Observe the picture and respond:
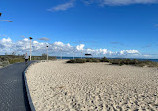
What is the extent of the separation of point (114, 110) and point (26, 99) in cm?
370

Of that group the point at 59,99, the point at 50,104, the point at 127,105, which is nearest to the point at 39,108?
the point at 50,104

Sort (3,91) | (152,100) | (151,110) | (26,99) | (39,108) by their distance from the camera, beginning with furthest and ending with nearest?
(3,91)
(152,100)
(26,99)
(39,108)
(151,110)

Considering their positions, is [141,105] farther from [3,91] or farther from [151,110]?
[3,91]

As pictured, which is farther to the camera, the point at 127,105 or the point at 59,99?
the point at 59,99

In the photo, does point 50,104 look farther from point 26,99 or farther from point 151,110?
point 151,110

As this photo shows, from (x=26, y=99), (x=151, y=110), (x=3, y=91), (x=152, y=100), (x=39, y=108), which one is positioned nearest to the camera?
(x=151, y=110)

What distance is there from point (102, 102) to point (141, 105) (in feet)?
Result: 5.24

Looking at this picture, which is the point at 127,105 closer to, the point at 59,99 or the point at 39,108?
the point at 59,99

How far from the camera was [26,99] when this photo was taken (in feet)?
18.6

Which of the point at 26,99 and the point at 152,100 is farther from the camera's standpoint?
the point at 152,100

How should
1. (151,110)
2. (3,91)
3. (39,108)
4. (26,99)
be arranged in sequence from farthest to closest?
1. (3,91)
2. (26,99)
3. (39,108)
4. (151,110)

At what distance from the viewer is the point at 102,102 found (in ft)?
19.2

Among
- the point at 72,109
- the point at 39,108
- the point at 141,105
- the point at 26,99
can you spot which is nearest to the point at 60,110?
the point at 72,109

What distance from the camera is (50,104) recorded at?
5.76m
